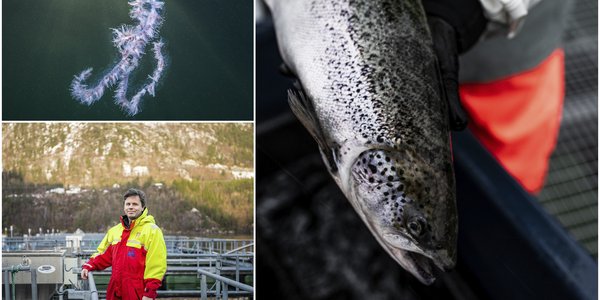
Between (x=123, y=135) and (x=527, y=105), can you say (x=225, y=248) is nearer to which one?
(x=123, y=135)

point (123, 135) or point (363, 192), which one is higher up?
point (123, 135)

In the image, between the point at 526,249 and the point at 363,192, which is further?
the point at 526,249

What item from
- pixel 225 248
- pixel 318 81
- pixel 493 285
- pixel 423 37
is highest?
pixel 423 37

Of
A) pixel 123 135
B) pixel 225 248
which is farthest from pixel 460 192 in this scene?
pixel 123 135

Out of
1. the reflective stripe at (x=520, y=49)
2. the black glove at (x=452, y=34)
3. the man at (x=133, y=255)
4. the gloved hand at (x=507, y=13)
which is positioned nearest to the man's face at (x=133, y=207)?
the man at (x=133, y=255)

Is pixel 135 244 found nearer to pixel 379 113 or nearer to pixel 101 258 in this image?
pixel 101 258

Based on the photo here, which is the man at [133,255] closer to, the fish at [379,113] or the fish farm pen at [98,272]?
the fish farm pen at [98,272]
